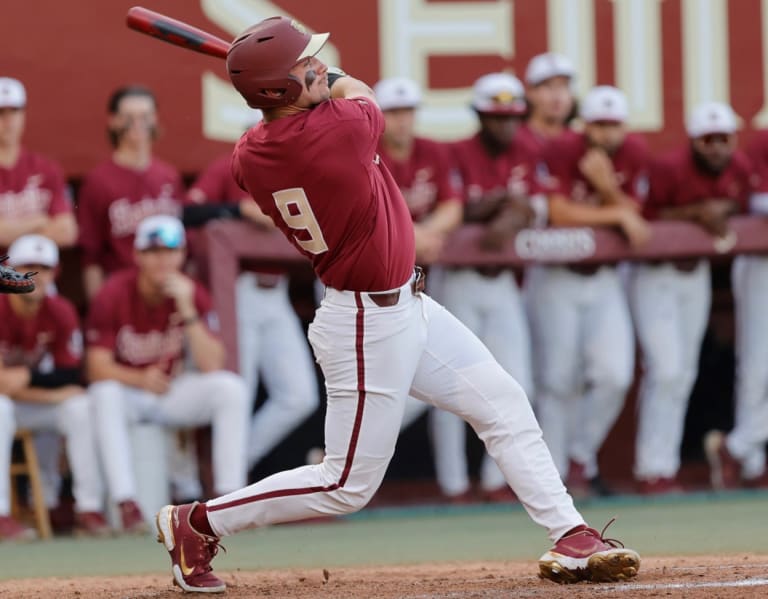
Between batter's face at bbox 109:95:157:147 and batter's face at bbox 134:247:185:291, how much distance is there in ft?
2.24

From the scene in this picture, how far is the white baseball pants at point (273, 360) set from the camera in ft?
24.8

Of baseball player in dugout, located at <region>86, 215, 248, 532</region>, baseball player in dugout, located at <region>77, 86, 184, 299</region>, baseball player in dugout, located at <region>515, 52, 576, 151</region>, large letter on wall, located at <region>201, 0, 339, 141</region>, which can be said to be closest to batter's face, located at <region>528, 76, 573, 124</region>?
baseball player in dugout, located at <region>515, 52, 576, 151</region>

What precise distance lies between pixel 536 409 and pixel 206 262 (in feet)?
6.41

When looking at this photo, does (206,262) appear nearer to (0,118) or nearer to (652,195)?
(0,118)

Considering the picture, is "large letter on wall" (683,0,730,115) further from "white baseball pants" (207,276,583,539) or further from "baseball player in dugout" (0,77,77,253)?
"white baseball pants" (207,276,583,539)

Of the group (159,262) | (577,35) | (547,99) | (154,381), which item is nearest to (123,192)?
(159,262)

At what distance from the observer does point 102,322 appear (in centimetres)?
718

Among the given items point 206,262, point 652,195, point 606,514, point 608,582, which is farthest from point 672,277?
point 608,582

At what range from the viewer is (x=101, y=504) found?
7102mm

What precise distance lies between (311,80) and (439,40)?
4.74 metres

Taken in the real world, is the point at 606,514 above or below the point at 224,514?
below

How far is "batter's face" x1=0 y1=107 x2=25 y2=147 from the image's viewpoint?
23.7 ft

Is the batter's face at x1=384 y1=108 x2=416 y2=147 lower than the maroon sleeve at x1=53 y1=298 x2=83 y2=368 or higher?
higher

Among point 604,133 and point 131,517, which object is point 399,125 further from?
point 131,517
